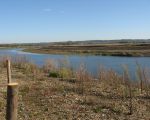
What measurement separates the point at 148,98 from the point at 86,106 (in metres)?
2.83

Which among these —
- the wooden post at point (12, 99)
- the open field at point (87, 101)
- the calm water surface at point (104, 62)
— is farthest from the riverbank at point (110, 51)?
the wooden post at point (12, 99)

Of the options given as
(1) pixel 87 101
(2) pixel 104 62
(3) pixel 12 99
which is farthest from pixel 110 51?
(3) pixel 12 99

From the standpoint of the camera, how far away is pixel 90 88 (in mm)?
14023

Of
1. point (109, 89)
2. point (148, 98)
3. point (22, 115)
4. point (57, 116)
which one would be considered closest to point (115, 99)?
point (148, 98)

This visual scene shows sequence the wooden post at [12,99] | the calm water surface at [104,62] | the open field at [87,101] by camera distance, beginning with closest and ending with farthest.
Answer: the wooden post at [12,99], the open field at [87,101], the calm water surface at [104,62]

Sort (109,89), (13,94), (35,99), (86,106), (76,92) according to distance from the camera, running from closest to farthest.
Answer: (13,94) < (86,106) < (35,99) < (76,92) < (109,89)

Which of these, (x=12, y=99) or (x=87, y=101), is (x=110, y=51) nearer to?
(x=87, y=101)

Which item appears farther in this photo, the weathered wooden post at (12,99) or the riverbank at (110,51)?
the riverbank at (110,51)

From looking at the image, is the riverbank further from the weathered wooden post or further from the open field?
the weathered wooden post

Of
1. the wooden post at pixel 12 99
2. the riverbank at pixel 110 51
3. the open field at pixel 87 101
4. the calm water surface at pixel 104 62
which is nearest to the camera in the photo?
the wooden post at pixel 12 99

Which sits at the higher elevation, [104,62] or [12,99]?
[12,99]

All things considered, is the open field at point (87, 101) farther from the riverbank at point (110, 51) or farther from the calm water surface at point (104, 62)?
the riverbank at point (110, 51)

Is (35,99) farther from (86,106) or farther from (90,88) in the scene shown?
(90,88)

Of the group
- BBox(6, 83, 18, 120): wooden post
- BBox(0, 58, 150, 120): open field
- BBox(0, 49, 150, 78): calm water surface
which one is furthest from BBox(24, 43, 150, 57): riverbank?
BBox(6, 83, 18, 120): wooden post
